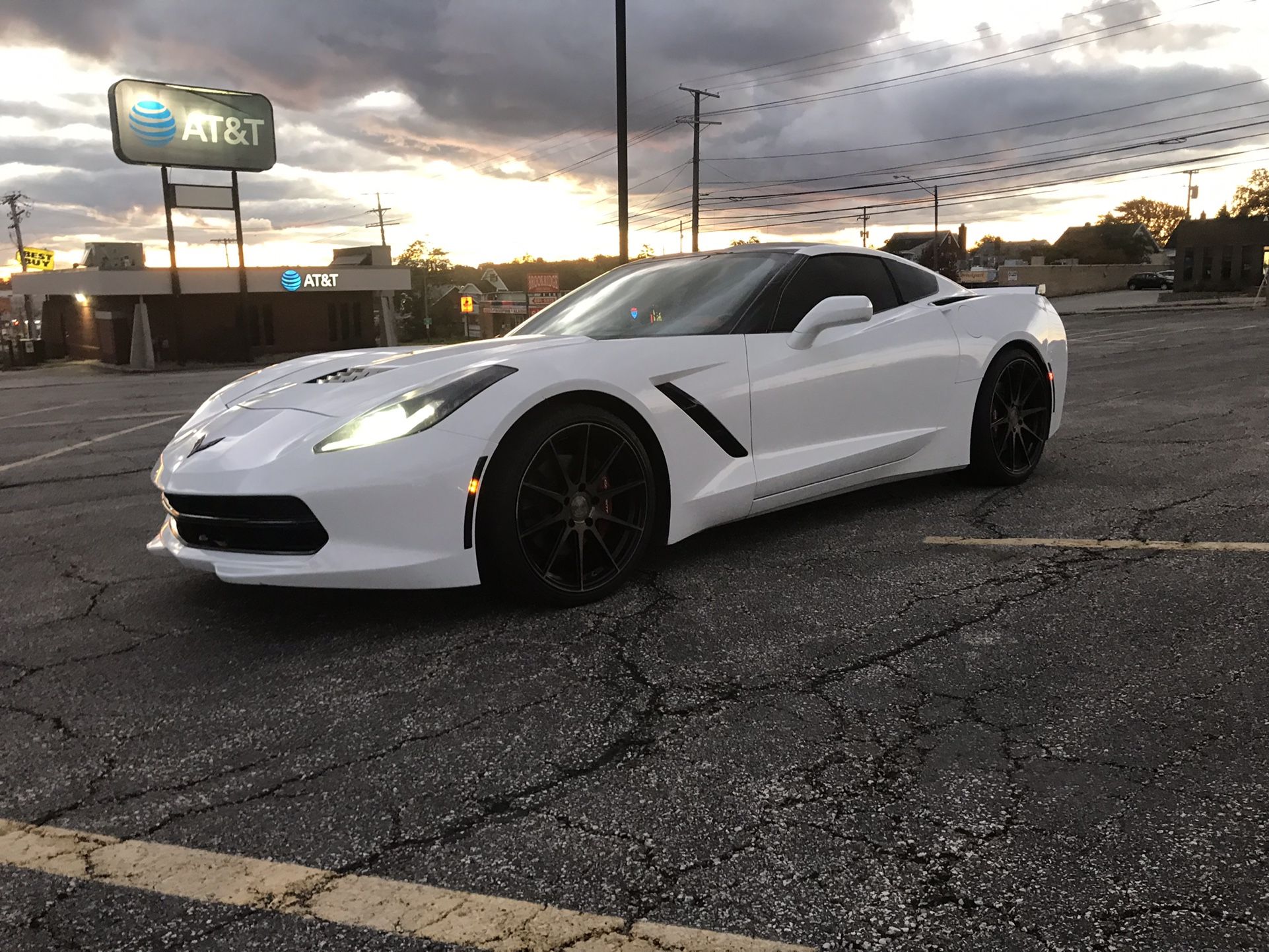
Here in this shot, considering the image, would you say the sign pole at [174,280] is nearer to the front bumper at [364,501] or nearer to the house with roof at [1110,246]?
the front bumper at [364,501]

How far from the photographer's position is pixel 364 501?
10.4ft

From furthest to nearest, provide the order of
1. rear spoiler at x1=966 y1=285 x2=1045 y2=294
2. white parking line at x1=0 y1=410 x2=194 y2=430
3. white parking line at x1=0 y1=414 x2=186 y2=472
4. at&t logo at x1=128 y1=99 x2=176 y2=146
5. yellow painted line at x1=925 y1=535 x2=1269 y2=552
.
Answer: at&t logo at x1=128 y1=99 x2=176 y2=146
white parking line at x1=0 y1=410 x2=194 y2=430
white parking line at x1=0 y1=414 x2=186 y2=472
rear spoiler at x1=966 y1=285 x2=1045 y2=294
yellow painted line at x1=925 y1=535 x2=1269 y2=552

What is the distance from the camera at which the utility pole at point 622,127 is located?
2028cm

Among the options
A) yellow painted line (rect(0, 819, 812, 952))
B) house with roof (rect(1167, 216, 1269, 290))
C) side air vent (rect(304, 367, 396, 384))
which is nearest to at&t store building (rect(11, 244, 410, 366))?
side air vent (rect(304, 367, 396, 384))

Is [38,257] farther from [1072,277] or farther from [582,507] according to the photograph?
[582,507]

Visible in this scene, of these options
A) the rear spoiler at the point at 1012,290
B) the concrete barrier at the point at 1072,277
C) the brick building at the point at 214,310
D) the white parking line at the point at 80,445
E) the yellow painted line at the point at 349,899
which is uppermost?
the concrete barrier at the point at 1072,277

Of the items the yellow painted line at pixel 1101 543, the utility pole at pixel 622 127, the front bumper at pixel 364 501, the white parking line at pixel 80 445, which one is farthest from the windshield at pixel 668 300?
the utility pole at pixel 622 127

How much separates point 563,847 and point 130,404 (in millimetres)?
12565

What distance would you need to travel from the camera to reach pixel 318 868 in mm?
1987

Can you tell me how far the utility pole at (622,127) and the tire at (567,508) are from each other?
57.4ft

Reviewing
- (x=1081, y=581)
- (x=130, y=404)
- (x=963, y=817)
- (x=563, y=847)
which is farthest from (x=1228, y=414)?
(x=130, y=404)

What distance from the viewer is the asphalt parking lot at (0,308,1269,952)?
183cm

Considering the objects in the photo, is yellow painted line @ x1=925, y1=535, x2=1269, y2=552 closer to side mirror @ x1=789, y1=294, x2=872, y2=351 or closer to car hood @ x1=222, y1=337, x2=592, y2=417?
side mirror @ x1=789, y1=294, x2=872, y2=351

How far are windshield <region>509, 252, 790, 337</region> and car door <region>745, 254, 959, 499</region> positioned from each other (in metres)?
0.19
